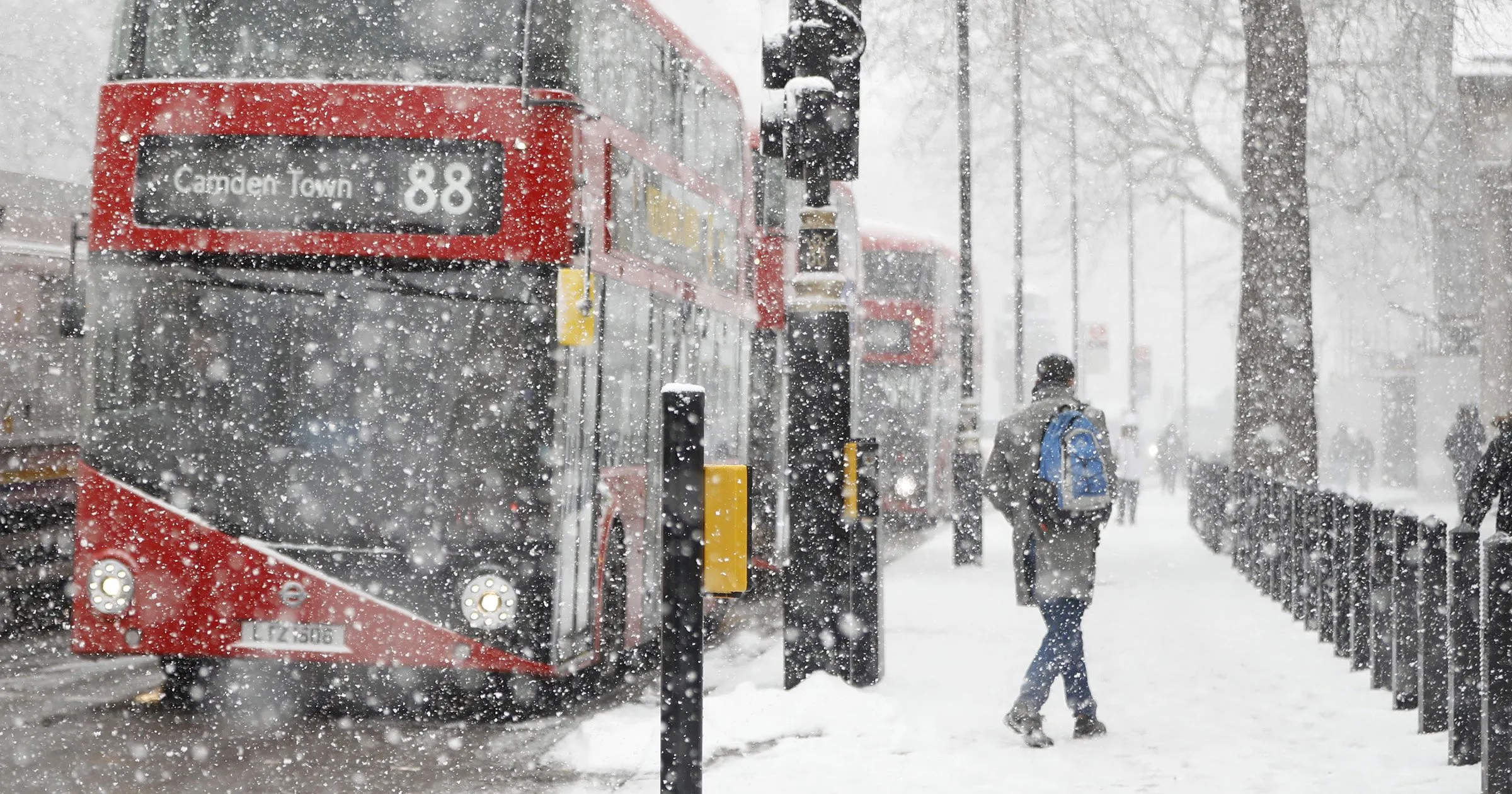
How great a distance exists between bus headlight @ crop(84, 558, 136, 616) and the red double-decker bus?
1 centimetres

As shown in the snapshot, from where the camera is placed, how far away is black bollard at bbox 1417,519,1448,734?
8219mm

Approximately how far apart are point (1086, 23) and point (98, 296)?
787 inches

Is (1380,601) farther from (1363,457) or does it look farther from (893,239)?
(1363,457)

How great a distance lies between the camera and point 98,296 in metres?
8.95

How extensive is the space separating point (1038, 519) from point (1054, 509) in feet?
0.32

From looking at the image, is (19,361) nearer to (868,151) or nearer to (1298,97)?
(1298,97)

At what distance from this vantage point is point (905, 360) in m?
25.0

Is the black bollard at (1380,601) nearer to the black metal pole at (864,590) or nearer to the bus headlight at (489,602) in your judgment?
the black metal pole at (864,590)

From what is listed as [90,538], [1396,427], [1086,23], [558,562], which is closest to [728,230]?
[558,562]

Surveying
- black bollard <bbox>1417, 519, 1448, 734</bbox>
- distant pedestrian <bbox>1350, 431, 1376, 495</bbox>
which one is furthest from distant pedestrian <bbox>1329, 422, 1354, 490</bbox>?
black bollard <bbox>1417, 519, 1448, 734</bbox>

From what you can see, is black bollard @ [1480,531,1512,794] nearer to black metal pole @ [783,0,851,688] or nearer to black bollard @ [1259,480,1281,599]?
black metal pole @ [783,0,851,688]

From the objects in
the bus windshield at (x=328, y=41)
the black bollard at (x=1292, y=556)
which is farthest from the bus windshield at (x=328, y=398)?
the black bollard at (x=1292, y=556)

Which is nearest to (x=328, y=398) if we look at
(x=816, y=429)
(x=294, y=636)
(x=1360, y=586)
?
(x=294, y=636)

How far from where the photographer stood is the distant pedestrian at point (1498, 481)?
405 inches
